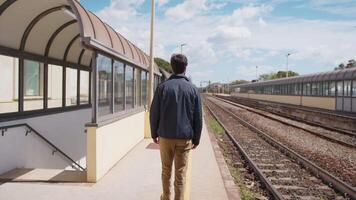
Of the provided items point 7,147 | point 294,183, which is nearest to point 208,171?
point 294,183

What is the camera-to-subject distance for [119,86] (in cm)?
1052

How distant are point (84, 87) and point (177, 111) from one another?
8585 mm

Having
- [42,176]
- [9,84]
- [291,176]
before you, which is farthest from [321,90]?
[42,176]

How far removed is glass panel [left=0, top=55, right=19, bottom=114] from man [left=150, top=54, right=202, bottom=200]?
4.18 meters

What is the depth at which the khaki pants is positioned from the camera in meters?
5.31

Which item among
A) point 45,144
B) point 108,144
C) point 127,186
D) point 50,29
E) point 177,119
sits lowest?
point 127,186

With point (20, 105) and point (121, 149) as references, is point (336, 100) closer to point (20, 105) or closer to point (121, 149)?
point (121, 149)

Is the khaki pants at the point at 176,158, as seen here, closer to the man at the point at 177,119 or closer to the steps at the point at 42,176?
the man at the point at 177,119

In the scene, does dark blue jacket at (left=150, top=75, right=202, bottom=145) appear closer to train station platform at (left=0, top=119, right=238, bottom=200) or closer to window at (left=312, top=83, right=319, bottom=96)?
train station platform at (left=0, top=119, right=238, bottom=200)

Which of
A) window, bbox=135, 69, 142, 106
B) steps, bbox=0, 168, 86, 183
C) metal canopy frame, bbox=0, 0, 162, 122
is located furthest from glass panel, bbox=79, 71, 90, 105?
steps, bbox=0, 168, 86, 183

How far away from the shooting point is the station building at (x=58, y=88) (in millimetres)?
7828

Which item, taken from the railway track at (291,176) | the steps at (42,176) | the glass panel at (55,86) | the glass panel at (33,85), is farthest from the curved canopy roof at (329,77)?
the steps at (42,176)

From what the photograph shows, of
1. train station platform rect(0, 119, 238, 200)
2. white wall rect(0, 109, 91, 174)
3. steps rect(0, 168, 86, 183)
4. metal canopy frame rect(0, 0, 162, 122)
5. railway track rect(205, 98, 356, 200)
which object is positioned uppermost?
metal canopy frame rect(0, 0, 162, 122)

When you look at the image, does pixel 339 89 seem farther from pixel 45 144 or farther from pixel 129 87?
pixel 45 144
